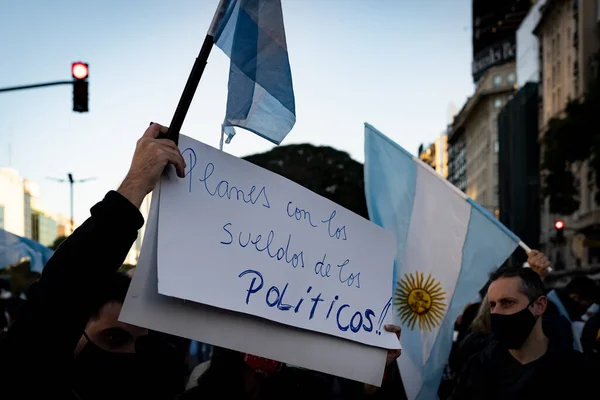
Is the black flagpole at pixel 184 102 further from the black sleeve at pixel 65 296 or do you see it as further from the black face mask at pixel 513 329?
the black face mask at pixel 513 329

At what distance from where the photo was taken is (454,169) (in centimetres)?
12900

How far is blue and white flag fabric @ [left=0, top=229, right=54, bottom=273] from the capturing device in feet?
29.3

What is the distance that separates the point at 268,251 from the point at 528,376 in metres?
1.52

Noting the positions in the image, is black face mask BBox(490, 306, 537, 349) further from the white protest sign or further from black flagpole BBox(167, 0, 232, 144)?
black flagpole BBox(167, 0, 232, 144)

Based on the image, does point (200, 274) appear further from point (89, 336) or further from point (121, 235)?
point (89, 336)

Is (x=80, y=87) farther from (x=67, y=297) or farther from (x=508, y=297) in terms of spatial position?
(x=67, y=297)

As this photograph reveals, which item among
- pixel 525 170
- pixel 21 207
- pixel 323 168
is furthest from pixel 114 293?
pixel 21 207

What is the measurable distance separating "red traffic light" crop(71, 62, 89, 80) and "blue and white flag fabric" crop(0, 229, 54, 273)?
2.60 metres

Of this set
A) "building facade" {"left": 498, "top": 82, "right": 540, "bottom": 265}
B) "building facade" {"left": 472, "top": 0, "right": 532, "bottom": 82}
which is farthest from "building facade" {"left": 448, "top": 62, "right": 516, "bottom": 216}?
"building facade" {"left": 498, "top": 82, "right": 540, "bottom": 265}

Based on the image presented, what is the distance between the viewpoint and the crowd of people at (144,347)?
75.5 inches

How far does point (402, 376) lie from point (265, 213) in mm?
2291

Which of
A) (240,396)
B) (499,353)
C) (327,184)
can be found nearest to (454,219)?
(499,353)

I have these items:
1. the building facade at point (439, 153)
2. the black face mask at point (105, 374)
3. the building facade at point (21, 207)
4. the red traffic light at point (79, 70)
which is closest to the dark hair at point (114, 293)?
the black face mask at point (105, 374)

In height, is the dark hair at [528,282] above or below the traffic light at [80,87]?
below
